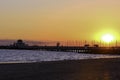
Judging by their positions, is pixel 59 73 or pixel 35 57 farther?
pixel 35 57

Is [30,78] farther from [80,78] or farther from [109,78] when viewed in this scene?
[109,78]

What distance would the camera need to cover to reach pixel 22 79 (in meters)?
21.7

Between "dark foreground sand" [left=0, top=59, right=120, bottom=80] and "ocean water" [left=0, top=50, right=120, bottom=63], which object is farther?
"ocean water" [left=0, top=50, right=120, bottom=63]

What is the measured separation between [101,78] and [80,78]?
3.90 feet

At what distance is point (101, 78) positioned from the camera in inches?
869

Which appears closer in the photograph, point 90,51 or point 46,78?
point 46,78

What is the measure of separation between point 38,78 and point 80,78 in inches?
94.4

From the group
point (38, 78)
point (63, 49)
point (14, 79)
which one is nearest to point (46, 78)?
point (38, 78)

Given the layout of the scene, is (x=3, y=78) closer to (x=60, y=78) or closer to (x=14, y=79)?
(x=14, y=79)

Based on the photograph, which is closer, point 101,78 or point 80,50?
point 101,78

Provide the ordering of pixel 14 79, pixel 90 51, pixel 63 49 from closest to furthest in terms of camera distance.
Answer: pixel 14 79, pixel 90 51, pixel 63 49

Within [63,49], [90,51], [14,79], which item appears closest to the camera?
[14,79]

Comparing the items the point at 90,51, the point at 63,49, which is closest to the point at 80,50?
the point at 90,51

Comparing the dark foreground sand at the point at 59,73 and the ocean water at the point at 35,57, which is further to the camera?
the ocean water at the point at 35,57
